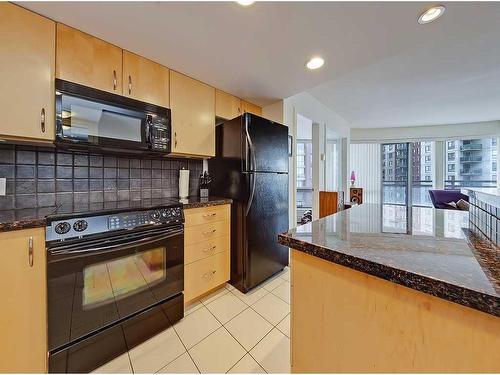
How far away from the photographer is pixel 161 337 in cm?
159

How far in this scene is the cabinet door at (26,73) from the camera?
1.22m

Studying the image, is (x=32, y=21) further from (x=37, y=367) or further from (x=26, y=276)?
(x=37, y=367)

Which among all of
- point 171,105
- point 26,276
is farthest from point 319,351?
point 171,105

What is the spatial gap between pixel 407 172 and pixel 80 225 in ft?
21.6

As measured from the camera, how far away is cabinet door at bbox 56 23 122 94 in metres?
1.40

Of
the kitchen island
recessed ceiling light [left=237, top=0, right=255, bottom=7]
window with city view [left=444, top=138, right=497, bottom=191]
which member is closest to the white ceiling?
recessed ceiling light [left=237, top=0, right=255, bottom=7]

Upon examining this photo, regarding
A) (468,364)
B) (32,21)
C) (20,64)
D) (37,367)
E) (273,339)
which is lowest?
(273,339)

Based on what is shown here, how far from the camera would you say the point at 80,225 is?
1.26 meters

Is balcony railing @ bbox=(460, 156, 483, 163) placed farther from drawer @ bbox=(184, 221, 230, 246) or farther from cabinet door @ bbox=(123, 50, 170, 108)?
cabinet door @ bbox=(123, 50, 170, 108)

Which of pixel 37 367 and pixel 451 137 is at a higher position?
pixel 451 137

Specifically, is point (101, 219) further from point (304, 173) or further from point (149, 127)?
point (304, 173)

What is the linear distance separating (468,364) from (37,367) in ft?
5.97

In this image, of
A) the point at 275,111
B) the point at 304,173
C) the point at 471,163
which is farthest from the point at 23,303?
the point at 471,163

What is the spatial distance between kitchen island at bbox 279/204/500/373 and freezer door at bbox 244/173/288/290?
1243mm
